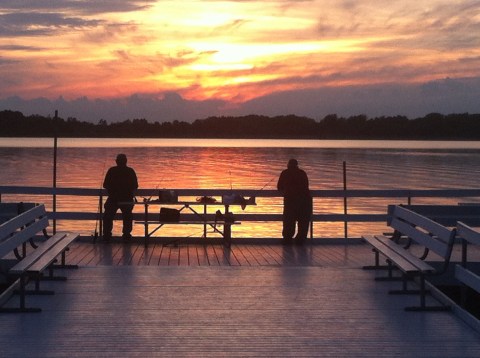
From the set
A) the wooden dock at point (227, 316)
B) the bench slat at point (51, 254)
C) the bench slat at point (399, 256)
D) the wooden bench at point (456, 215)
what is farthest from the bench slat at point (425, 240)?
the bench slat at point (51, 254)

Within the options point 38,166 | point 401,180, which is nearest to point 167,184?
point 401,180

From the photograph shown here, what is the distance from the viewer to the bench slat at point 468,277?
8.08 m

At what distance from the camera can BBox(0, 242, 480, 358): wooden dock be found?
7.42m

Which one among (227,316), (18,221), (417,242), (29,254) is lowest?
(227,316)

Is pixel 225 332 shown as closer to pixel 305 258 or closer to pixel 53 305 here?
pixel 53 305

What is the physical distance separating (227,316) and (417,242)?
2810 millimetres

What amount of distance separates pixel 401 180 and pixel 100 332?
158 ft

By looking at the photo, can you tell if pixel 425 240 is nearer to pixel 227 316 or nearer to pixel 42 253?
pixel 227 316

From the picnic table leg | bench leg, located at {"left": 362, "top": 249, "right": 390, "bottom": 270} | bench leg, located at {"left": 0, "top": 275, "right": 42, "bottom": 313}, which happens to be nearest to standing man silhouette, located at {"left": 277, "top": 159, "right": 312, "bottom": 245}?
the picnic table leg

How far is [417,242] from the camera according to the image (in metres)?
10.4

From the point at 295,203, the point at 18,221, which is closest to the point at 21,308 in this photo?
the point at 18,221

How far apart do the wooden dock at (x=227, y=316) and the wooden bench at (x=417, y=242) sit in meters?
0.27

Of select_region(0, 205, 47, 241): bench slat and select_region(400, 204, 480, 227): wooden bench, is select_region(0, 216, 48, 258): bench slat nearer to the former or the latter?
select_region(0, 205, 47, 241): bench slat

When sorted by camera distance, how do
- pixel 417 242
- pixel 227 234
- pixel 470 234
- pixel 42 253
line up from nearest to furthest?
pixel 470 234, pixel 42 253, pixel 417 242, pixel 227 234
